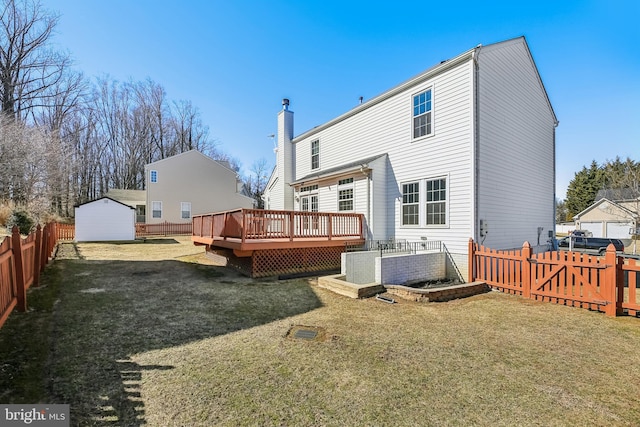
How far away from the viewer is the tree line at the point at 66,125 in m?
19.5

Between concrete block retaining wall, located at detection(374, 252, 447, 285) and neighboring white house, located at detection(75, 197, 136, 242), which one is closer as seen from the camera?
concrete block retaining wall, located at detection(374, 252, 447, 285)

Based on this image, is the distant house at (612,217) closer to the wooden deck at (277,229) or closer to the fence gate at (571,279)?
the fence gate at (571,279)

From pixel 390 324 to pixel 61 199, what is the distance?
114ft

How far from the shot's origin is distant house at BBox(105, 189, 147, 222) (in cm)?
2720

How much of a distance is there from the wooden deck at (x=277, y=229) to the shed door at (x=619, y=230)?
3413 centimetres

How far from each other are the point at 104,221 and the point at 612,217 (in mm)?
46436

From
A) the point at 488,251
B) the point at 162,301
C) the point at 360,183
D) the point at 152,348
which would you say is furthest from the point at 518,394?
the point at 360,183

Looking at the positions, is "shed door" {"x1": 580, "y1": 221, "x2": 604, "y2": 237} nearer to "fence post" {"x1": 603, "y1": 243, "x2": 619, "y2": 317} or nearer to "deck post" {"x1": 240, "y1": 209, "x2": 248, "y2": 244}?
"fence post" {"x1": 603, "y1": 243, "x2": 619, "y2": 317}

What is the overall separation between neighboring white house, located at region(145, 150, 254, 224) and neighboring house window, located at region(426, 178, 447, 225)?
24092 millimetres

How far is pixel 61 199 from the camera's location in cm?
2806

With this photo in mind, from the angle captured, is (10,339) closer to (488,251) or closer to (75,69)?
(488,251)

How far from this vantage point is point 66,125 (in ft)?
103

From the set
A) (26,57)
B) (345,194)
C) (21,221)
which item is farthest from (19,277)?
(26,57)

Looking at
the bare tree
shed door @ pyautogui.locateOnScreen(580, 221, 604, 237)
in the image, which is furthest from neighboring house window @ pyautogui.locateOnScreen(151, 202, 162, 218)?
shed door @ pyautogui.locateOnScreen(580, 221, 604, 237)
